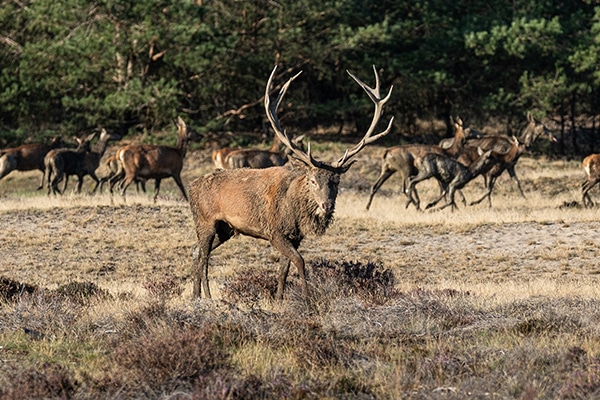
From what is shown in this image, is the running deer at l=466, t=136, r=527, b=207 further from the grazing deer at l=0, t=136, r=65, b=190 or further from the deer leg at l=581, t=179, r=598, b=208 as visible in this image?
the grazing deer at l=0, t=136, r=65, b=190

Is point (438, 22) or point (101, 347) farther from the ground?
point (438, 22)

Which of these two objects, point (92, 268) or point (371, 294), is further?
point (92, 268)

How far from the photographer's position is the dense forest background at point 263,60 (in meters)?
33.8

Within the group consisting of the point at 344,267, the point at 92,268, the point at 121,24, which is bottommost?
the point at 92,268

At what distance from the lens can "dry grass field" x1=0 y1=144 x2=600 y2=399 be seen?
7.63 meters

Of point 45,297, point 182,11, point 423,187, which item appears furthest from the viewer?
point 182,11

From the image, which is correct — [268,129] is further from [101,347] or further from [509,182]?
[101,347]

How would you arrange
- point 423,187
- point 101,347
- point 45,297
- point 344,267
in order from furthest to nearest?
point 423,187, point 344,267, point 45,297, point 101,347

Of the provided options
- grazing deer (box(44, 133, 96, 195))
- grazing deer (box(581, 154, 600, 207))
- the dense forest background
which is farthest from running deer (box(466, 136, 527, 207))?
grazing deer (box(44, 133, 96, 195))

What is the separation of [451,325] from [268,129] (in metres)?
28.8

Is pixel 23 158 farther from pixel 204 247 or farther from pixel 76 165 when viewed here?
pixel 204 247

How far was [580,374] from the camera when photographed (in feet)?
25.0

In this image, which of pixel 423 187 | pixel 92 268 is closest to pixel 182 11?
pixel 423 187

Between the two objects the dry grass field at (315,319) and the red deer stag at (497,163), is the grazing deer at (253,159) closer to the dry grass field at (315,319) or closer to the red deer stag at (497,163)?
the red deer stag at (497,163)
